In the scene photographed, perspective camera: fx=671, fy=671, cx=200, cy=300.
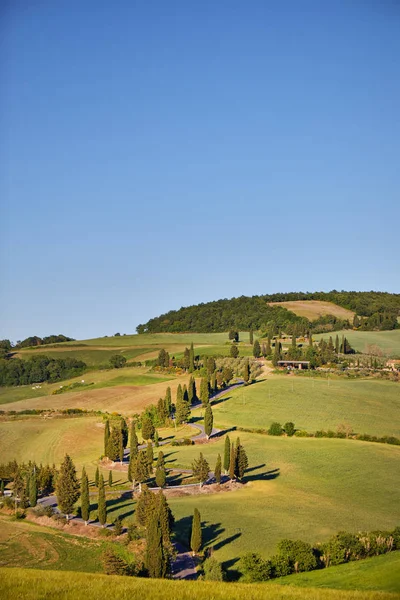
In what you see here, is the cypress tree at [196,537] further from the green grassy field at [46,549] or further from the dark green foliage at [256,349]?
the dark green foliage at [256,349]

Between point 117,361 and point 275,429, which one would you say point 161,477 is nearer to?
point 275,429

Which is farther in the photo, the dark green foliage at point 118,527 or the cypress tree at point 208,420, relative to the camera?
the cypress tree at point 208,420

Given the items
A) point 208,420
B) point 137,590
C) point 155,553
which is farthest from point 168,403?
point 137,590

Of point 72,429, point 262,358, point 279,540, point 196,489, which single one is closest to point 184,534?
point 279,540


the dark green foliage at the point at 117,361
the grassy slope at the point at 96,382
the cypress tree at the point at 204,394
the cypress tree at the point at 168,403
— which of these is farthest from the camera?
the dark green foliage at the point at 117,361

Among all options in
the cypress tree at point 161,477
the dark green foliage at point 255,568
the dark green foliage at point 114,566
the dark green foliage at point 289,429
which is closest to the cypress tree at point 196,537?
the dark green foliage at point 255,568

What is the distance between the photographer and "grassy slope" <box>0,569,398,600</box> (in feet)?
120

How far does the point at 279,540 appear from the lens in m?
60.6

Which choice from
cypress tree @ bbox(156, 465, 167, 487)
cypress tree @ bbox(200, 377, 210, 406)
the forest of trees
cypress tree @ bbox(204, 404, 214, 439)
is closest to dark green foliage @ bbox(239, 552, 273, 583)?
cypress tree @ bbox(156, 465, 167, 487)

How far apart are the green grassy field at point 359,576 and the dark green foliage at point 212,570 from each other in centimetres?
453

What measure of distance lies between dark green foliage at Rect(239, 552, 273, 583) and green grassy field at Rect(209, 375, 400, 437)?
58.1 metres

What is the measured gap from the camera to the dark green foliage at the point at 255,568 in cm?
5231

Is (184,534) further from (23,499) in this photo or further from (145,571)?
(23,499)

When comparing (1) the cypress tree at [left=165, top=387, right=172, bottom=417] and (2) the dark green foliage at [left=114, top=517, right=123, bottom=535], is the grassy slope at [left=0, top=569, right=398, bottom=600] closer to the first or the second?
(2) the dark green foliage at [left=114, top=517, right=123, bottom=535]
